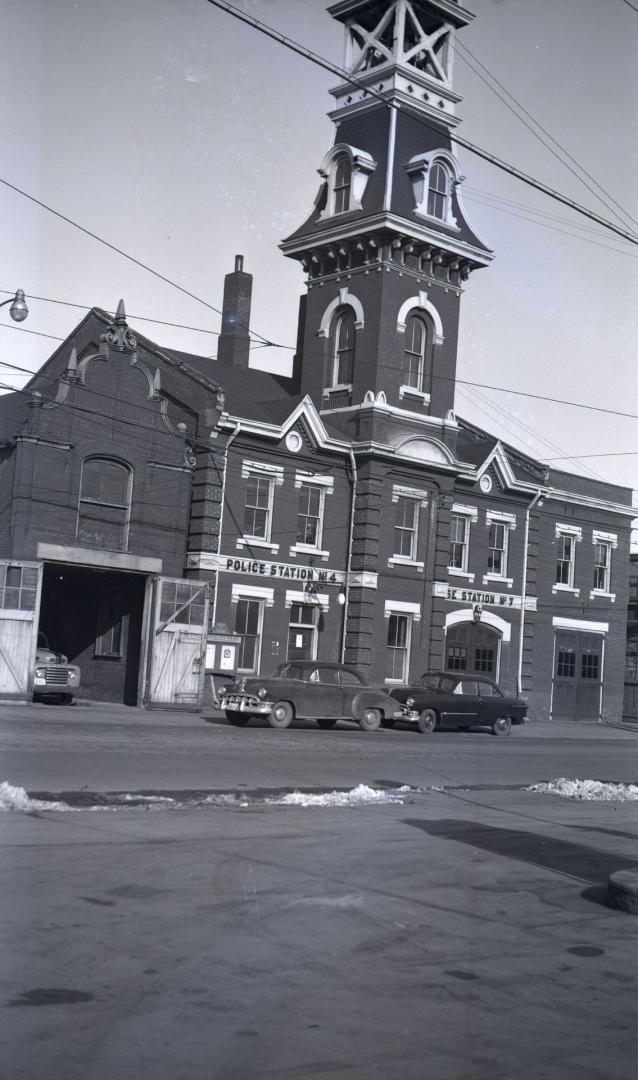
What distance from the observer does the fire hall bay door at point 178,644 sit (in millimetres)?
31688

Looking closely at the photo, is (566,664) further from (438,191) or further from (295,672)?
(295,672)

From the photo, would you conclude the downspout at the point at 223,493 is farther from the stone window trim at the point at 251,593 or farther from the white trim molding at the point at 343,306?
the white trim molding at the point at 343,306

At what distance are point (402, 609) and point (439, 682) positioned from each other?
5.21 metres

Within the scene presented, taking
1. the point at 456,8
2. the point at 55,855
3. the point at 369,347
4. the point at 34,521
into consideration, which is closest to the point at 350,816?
the point at 55,855

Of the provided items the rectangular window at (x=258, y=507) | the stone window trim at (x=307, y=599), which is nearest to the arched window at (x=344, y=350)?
the rectangular window at (x=258, y=507)

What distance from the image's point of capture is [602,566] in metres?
46.1

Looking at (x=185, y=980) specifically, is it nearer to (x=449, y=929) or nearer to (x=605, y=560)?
(x=449, y=929)

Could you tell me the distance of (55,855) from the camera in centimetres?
998

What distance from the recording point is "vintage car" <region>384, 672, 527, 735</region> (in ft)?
104

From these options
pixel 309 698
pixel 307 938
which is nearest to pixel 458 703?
→ pixel 309 698

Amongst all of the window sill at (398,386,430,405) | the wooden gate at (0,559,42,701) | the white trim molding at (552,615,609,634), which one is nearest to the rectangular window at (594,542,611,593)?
the white trim molding at (552,615,609,634)

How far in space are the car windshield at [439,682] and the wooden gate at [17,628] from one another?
34.5ft

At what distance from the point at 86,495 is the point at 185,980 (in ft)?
84.1

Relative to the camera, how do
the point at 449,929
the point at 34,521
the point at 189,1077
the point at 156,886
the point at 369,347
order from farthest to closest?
the point at 369,347, the point at 34,521, the point at 156,886, the point at 449,929, the point at 189,1077
